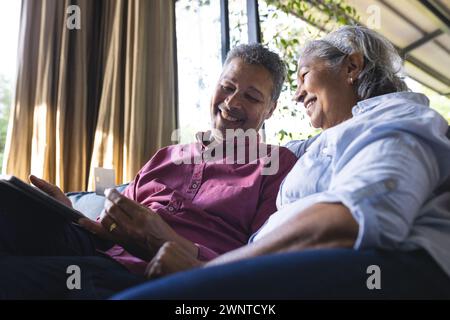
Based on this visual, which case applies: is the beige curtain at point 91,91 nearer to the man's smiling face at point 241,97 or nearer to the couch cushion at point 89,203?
the couch cushion at point 89,203

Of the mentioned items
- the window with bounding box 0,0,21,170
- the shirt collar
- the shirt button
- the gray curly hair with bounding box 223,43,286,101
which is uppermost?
the window with bounding box 0,0,21,170

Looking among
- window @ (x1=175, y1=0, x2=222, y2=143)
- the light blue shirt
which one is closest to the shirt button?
the light blue shirt

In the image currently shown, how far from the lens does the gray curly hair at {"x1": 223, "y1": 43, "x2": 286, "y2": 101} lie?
145cm

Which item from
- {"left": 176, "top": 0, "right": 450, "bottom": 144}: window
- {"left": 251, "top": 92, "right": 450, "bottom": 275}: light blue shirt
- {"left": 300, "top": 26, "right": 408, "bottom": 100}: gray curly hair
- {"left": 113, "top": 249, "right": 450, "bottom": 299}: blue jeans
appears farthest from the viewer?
{"left": 176, "top": 0, "right": 450, "bottom": 144}: window

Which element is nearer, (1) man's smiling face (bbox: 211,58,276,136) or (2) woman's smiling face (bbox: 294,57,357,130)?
(2) woman's smiling face (bbox: 294,57,357,130)

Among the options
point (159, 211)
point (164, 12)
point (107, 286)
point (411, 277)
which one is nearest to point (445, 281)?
point (411, 277)

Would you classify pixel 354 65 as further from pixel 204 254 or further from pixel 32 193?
pixel 32 193

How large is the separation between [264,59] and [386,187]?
3.21 ft

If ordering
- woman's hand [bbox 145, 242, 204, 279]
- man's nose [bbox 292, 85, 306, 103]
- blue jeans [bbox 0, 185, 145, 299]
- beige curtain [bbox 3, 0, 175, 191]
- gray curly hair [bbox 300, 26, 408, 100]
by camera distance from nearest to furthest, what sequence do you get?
woman's hand [bbox 145, 242, 204, 279]
blue jeans [bbox 0, 185, 145, 299]
gray curly hair [bbox 300, 26, 408, 100]
man's nose [bbox 292, 85, 306, 103]
beige curtain [bbox 3, 0, 175, 191]

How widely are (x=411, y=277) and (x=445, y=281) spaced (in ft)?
0.22

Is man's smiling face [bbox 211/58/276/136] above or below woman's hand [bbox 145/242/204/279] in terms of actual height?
above

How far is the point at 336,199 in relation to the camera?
0.59 m

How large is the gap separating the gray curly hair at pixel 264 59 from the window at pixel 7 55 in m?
1.46

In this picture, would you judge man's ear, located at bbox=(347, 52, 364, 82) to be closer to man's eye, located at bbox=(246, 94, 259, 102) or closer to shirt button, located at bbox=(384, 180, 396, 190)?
man's eye, located at bbox=(246, 94, 259, 102)
